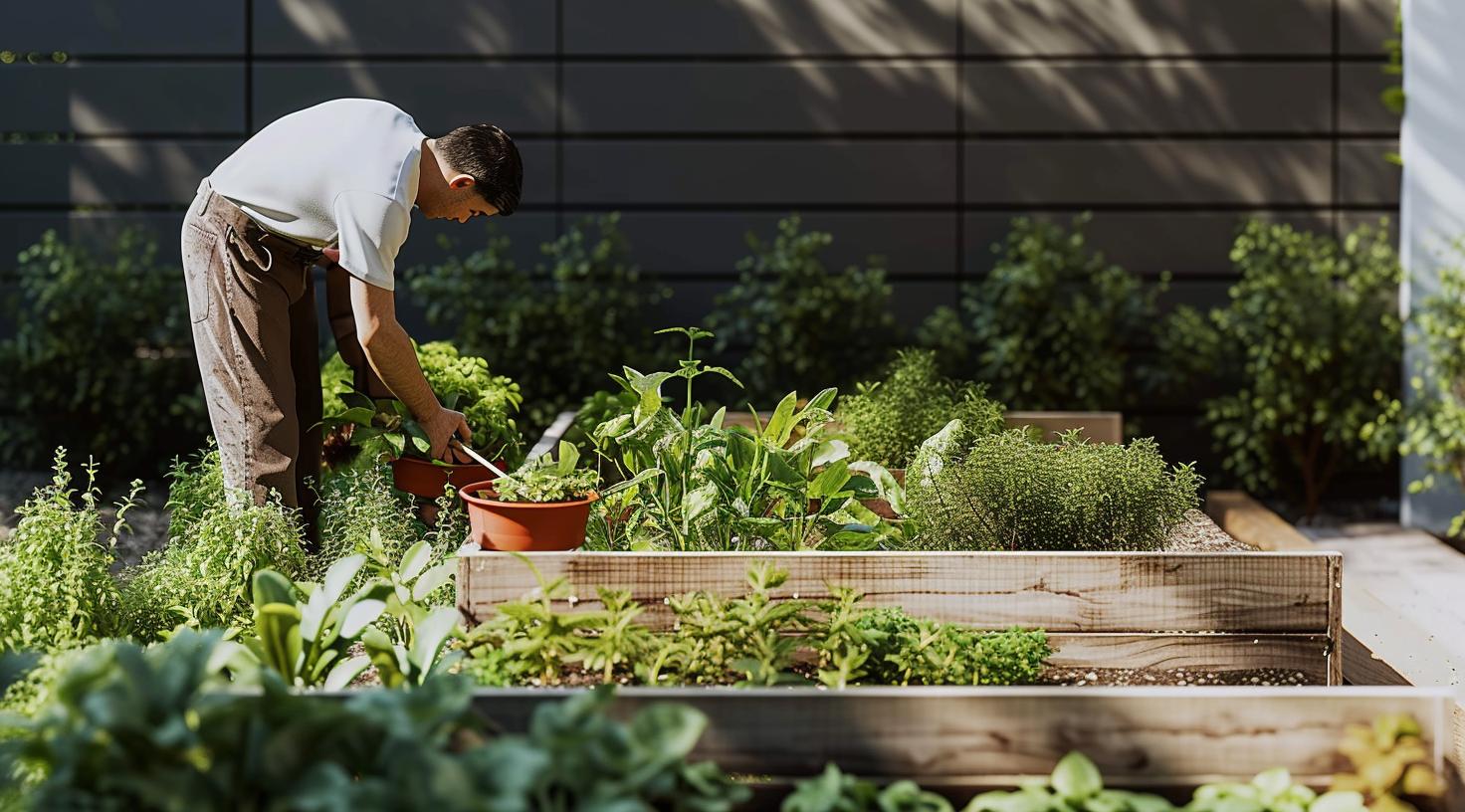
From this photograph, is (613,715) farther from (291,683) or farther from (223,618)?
(223,618)

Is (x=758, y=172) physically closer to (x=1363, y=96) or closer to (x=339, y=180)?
(x=1363, y=96)

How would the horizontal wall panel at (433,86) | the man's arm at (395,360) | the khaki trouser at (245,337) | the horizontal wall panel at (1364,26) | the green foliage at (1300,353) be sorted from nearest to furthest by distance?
the man's arm at (395,360) < the khaki trouser at (245,337) < the green foliage at (1300,353) < the horizontal wall panel at (1364,26) < the horizontal wall panel at (433,86)

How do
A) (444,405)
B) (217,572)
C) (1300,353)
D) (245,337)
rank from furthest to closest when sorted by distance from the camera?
(1300,353), (444,405), (245,337), (217,572)

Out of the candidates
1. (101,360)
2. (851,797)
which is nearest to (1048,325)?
(101,360)

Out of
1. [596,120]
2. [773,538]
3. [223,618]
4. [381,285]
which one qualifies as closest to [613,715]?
[773,538]

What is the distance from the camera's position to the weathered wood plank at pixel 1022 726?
1.79 metres

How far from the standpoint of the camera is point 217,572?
272cm

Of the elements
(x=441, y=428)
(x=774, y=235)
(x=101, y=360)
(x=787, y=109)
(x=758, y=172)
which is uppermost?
(x=787, y=109)

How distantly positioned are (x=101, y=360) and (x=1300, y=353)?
16.1ft

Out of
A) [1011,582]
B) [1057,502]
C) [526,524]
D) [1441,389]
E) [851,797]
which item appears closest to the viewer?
[851,797]

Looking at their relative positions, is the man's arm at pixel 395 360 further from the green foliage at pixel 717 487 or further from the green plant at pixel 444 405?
the green foliage at pixel 717 487

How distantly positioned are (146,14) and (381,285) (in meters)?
4.10

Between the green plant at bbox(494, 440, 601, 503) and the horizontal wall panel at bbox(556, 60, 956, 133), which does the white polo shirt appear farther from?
the horizontal wall panel at bbox(556, 60, 956, 133)

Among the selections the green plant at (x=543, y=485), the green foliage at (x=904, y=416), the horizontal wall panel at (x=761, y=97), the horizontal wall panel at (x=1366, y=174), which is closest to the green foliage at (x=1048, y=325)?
the horizontal wall panel at (x=761, y=97)
